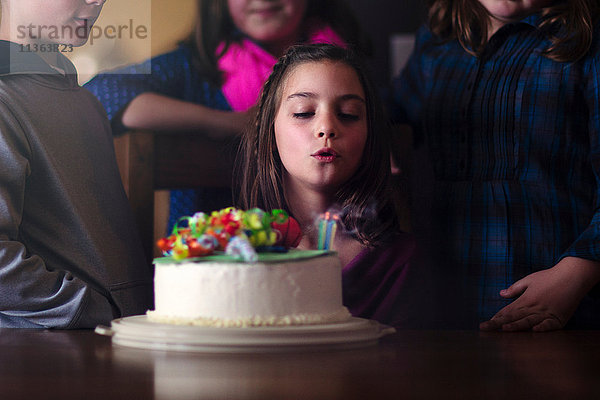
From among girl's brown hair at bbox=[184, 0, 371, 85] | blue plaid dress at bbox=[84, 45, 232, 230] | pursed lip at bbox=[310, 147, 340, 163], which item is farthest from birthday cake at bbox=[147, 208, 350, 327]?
girl's brown hair at bbox=[184, 0, 371, 85]

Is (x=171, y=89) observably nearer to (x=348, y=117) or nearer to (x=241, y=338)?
(x=348, y=117)

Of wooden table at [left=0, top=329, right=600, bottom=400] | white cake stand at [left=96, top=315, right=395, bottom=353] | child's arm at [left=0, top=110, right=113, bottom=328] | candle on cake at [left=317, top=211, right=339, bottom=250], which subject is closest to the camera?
wooden table at [left=0, top=329, right=600, bottom=400]

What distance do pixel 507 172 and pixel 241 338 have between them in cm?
85

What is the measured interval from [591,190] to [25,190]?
120 cm

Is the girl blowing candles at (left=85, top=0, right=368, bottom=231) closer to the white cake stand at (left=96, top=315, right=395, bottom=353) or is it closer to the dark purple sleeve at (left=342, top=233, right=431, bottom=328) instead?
the dark purple sleeve at (left=342, top=233, right=431, bottom=328)

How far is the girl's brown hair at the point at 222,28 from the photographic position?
4.83 ft

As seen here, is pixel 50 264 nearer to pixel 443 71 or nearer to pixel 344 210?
pixel 344 210

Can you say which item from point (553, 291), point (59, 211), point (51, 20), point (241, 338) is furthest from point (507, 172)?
point (51, 20)

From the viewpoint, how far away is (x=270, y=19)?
147 cm

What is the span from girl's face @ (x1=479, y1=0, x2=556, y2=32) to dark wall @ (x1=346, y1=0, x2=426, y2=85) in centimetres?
17

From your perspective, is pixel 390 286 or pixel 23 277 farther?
pixel 390 286

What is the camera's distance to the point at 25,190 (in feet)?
4.36

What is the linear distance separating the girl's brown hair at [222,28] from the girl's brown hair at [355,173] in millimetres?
70

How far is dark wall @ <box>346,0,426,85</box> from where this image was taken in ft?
4.87
